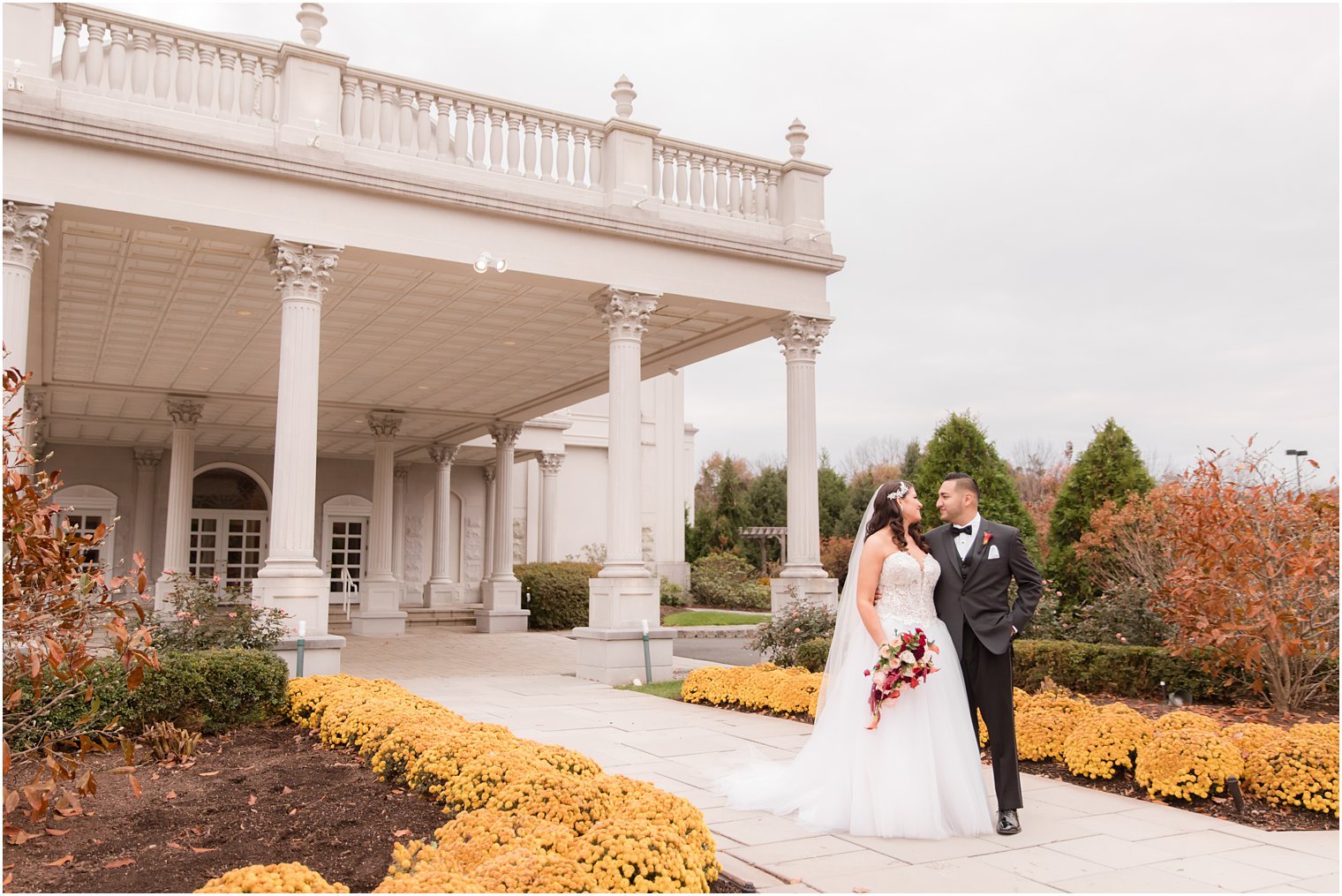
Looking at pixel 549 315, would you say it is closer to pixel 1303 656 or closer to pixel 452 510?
pixel 1303 656

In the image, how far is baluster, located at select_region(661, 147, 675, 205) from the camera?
1338cm

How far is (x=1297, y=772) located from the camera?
5.74 m

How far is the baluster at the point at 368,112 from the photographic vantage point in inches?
453

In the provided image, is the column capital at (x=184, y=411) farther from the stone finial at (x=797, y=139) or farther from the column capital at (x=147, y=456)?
the stone finial at (x=797, y=139)

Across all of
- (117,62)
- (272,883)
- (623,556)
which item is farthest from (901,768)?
(117,62)

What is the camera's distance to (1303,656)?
27.4 ft

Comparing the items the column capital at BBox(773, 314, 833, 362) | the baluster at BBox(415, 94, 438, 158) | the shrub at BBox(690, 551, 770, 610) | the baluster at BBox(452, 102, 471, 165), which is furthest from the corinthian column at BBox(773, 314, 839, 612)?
the shrub at BBox(690, 551, 770, 610)

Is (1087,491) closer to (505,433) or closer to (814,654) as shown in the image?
(814,654)

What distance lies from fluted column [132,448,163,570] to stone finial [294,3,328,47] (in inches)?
683

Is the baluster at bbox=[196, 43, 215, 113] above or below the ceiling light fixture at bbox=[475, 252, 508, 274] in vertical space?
above

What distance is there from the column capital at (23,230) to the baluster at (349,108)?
3.25 meters

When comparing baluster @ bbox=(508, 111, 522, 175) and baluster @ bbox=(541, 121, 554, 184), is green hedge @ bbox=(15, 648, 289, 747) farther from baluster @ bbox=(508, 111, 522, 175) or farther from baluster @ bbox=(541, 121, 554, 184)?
baluster @ bbox=(541, 121, 554, 184)

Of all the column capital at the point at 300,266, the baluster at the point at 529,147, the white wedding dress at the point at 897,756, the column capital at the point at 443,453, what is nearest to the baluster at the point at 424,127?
the baluster at the point at 529,147

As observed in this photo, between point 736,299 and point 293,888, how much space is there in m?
10.8
